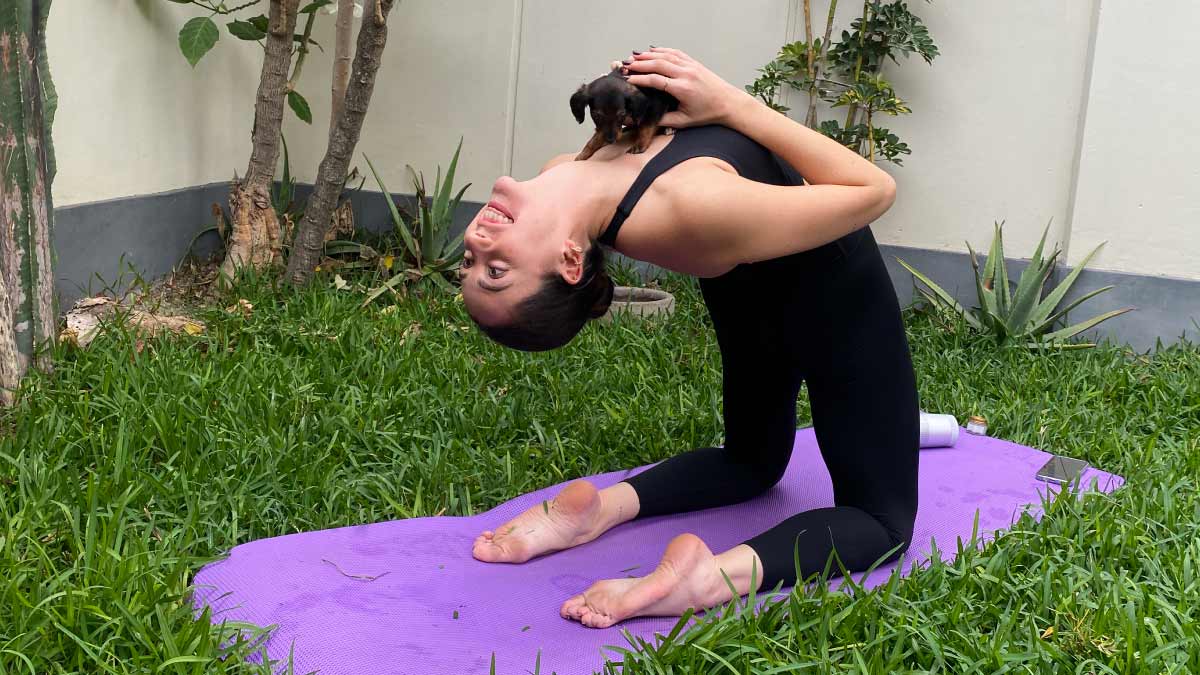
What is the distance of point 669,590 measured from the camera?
212 centimetres

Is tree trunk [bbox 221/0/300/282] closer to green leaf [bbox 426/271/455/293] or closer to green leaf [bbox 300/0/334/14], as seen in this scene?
green leaf [bbox 300/0/334/14]

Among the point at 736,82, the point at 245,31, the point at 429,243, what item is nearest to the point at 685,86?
the point at 429,243

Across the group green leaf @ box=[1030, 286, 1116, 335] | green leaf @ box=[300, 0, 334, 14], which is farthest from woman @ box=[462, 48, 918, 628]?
green leaf @ box=[300, 0, 334, 14]

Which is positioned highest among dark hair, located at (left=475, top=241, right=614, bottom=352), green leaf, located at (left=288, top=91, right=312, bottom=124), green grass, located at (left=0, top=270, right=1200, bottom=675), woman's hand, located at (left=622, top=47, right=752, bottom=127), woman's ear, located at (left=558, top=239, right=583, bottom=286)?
green leaf, located at (left=288, top=91, right=312, bottom=124)

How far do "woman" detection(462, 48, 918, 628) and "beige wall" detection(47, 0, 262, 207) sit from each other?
2570mm

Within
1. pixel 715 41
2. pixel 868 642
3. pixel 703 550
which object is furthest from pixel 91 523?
pixel 715 41

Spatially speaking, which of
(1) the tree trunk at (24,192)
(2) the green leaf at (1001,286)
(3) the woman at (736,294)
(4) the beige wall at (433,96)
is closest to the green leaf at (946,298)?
(2) the green leaf at (1001,286)

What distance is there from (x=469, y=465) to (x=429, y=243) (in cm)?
208

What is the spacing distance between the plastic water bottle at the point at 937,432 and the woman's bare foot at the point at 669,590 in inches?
50.8

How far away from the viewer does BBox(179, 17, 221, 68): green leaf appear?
4.28m

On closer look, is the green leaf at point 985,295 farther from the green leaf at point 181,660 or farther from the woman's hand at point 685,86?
the green leaf at point 181,660

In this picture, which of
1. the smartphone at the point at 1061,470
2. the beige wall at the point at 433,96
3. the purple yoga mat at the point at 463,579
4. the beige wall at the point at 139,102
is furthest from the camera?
the beige wall at the point at 433,96

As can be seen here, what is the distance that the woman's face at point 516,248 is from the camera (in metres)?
1.94

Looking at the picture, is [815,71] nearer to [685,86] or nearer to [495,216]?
[685,86]
